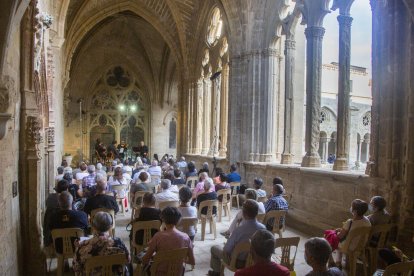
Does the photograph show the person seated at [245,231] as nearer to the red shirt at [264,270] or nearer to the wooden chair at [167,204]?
the red shirt at [264,270]

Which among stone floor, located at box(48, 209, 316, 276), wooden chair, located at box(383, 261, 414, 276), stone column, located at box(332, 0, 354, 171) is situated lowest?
stone floor, located at box(48, 209, 316, 276)

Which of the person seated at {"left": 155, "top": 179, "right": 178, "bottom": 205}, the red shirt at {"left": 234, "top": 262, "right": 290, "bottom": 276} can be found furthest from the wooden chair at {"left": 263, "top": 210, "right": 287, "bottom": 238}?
the red shirt at {"left": 234, "top": 262, "right": 290, "bottom": 276}

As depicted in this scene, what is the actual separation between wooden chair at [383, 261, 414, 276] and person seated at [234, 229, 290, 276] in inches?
35.3

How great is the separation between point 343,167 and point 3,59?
6.49 meters

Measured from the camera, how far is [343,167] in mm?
7426

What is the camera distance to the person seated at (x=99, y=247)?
309 cm

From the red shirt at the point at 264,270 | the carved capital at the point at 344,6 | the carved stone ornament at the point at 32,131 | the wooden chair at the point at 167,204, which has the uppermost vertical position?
the carved capital at the point at 344,6

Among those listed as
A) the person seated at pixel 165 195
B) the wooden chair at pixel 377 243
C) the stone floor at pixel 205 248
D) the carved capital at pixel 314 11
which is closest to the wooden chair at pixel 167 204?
the person seated at pixel 165 195

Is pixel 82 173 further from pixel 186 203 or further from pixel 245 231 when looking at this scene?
pixel 245 231

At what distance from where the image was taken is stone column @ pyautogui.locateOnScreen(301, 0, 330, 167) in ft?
28.0

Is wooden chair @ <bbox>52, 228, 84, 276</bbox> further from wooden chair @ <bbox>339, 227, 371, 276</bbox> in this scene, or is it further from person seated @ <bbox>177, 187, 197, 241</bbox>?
wooden chair @ <bbox>339, 227, 371, 276</bbox>

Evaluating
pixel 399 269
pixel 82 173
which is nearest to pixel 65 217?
pixel 399 269

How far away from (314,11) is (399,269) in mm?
7270

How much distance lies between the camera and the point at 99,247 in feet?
10.2
